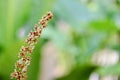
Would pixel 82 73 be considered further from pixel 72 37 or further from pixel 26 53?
pixel 26 53

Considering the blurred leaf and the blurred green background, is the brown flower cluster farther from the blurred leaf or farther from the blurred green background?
the blurred leaf

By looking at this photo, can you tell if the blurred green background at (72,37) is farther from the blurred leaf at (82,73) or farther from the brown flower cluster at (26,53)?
the brown flower cluster at (26,53)

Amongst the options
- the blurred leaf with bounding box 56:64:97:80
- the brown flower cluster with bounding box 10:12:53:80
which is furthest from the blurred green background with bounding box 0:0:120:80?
the brown flower cluster with bounding box 10:12:53:80

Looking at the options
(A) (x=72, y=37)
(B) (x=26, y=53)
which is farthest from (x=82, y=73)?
(B) (x=26, y=53)

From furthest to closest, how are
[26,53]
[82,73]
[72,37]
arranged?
[72,37] → [82,73] → [26,53]

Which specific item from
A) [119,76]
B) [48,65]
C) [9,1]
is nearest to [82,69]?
[119,76]

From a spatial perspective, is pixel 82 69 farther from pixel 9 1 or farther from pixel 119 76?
pixel 9 1

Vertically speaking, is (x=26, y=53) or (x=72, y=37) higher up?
(x=72, y=37)

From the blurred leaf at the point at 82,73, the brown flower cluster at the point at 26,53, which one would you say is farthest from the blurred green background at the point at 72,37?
the brown flower cluster at the point at 26,53
